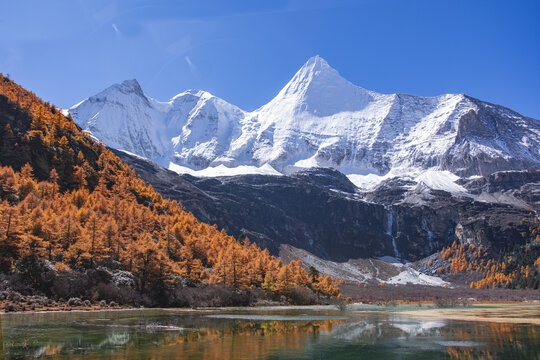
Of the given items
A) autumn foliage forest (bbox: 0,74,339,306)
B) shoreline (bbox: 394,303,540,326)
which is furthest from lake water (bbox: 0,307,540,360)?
autumn foliage forest (bbox: 0,74,339,306)

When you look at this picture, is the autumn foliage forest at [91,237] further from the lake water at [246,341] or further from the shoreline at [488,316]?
the shoreline at [488,316]

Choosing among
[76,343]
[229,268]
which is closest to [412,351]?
[76,343]

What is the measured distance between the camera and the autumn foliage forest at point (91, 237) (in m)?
70.1

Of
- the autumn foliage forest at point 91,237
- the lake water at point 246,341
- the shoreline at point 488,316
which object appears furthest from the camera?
the autumn foliage forest at point 91,237

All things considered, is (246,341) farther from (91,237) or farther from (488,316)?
(91,237)

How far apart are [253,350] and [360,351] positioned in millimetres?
7617

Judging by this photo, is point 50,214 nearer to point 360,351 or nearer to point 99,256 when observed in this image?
point 99,256

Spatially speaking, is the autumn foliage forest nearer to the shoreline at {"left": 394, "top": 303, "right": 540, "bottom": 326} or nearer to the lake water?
the lake water

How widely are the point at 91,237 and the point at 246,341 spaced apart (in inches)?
2078

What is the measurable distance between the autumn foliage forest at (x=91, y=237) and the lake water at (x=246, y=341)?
22320mm

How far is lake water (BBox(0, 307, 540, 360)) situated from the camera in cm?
2996

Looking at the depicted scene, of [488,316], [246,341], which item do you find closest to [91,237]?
[246,341]

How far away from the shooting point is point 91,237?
80562 millimetres

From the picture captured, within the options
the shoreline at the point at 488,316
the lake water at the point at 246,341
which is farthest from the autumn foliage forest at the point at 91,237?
the shoreline at the point at 488,316
